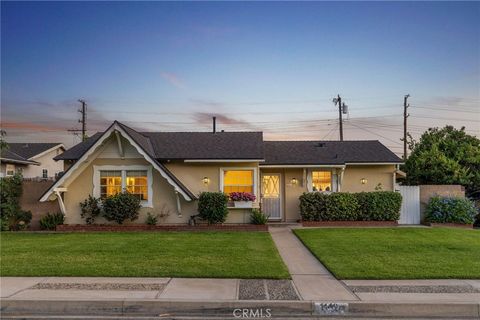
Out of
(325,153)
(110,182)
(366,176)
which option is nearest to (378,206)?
(366,176)

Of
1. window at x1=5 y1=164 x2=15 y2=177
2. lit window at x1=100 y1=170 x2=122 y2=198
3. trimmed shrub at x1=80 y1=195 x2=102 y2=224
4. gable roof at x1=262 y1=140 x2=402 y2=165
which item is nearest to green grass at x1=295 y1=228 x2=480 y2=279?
gable roof at x1=262 y1=140 x2=402 y2=165

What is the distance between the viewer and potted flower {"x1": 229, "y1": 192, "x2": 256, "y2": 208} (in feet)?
52.7

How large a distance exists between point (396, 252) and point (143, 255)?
6.74m

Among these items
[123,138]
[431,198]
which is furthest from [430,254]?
[123,138]

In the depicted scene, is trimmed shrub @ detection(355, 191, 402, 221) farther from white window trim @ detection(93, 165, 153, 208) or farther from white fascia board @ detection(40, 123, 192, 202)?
white window trim @ detection(93, 165, 153, 208)

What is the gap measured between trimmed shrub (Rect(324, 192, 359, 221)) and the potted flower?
328cm

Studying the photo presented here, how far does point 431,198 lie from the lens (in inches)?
685

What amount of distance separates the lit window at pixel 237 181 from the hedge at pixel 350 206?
7.67 ft

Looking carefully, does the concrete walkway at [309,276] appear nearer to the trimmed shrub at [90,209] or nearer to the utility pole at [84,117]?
the trimmed shrub at [90,209]

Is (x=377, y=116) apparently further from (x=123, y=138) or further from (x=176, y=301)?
(x=176, y=301)

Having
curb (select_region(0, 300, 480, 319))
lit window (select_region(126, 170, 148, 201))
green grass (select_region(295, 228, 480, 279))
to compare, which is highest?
lit window (select_region(126, 170, 148, 201))

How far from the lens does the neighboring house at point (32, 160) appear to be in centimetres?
3063

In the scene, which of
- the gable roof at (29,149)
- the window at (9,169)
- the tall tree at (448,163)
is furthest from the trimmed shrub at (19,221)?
the gable roof at (29,149)

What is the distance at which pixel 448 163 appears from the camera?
66.2 feet
